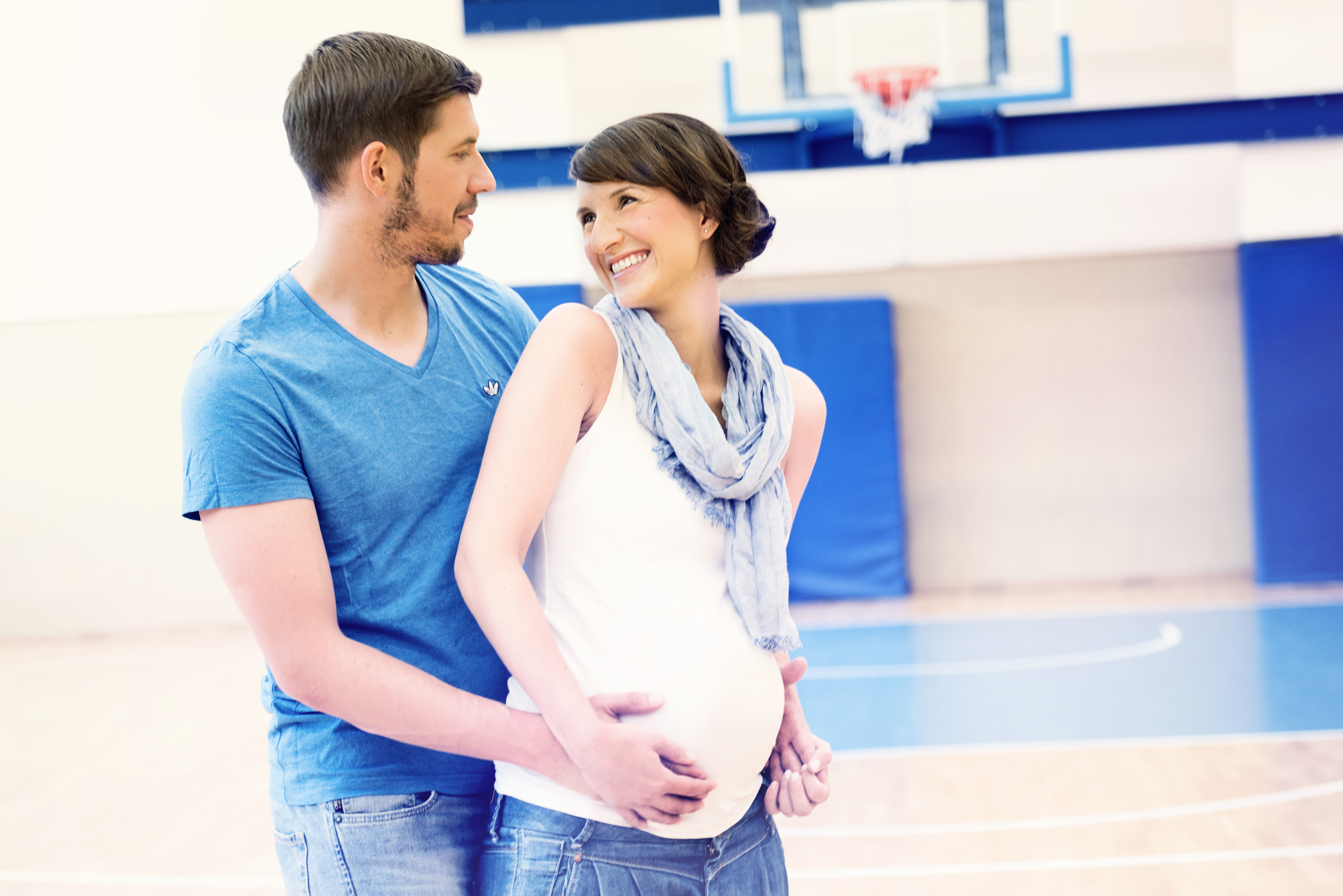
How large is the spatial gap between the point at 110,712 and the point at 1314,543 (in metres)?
7.19

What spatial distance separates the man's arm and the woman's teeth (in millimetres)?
433

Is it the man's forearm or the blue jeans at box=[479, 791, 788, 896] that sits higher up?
the man's forearm

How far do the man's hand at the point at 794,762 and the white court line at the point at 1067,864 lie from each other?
6.82 ft

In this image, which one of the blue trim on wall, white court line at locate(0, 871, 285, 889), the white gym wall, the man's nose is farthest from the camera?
the white gym wall

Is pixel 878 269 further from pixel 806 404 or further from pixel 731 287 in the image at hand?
pixel 806 404

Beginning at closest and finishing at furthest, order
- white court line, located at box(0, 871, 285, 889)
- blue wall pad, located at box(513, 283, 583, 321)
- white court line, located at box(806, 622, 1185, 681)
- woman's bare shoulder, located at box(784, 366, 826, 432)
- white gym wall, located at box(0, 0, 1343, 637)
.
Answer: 1. woman's bare shoulder, located at box(784, 366, 826, 432)
2. white court line, located at box(0, 871, 285, 889)
3. white court line, located at box(806, 622, 1185, 681)
4. blue wall pad, located at box(513, 283, 583, 321)
5. white gym wall, located at box(0, 0, 1343, 637)

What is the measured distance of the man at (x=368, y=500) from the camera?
3.74 feet

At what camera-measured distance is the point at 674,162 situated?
4.18 ft

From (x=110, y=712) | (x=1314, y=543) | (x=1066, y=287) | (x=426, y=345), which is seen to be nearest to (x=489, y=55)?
(x=1066, y=287)

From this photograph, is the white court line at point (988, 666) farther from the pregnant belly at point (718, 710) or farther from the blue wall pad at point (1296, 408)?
the pregnant belly at point (718, 710)

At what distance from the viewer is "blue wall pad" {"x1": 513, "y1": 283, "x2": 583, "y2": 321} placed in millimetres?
7562

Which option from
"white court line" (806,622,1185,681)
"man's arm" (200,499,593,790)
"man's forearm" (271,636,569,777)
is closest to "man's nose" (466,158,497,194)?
"man's arm" (200,499,593,790)

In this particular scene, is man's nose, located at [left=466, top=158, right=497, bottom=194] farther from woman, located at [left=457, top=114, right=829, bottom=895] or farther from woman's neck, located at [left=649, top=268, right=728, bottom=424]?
woman's neck, located at [left=649, top=268, right=728, bottom=424]

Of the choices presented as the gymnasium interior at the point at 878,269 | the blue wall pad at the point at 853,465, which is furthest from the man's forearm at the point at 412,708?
the blue wall pad at the point at 853,465
